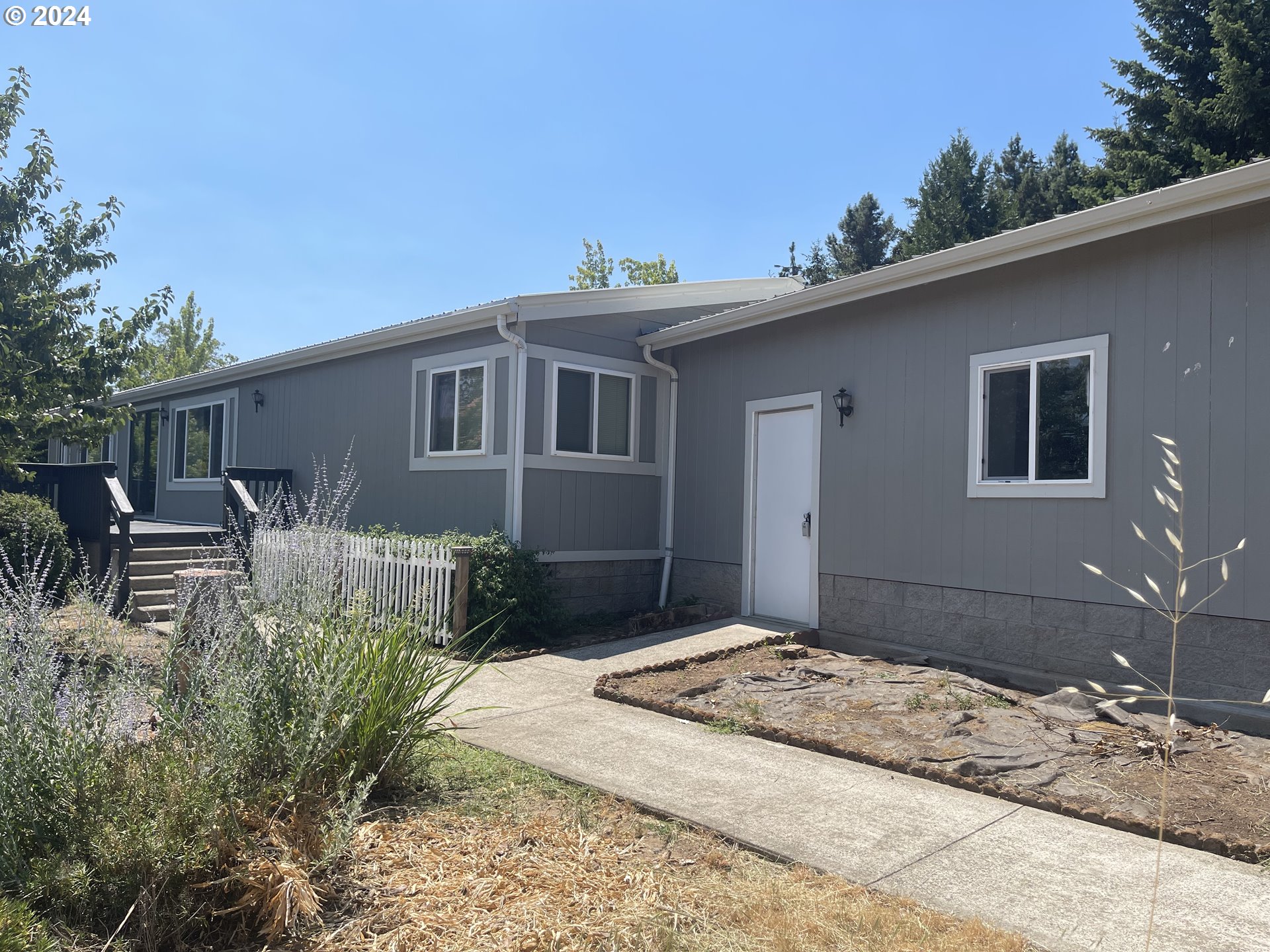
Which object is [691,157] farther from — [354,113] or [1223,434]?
[1223,434]

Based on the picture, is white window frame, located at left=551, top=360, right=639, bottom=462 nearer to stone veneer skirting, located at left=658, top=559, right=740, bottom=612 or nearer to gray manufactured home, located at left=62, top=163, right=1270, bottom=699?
gray manufactured home, located at left=62, top=163, right=1270, bottom=699

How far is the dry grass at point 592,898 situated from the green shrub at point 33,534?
7693 mm

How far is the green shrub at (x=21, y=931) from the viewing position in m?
2.40

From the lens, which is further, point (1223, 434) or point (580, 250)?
point (580, 250)

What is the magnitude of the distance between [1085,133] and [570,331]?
45.6 ft

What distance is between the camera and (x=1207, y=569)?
5891 mm

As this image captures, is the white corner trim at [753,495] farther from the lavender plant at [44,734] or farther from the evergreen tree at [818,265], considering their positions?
the evergreen tree at [818,265]

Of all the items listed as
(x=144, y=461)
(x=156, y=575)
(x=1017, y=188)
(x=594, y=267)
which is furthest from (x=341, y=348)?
(x=594, y=267)

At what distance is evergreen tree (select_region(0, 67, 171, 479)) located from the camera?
952cm

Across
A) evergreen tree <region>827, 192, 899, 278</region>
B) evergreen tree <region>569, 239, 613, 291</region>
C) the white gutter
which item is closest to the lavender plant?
the white gutter

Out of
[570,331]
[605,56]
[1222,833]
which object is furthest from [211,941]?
[605,56]

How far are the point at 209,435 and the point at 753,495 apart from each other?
11.3 m

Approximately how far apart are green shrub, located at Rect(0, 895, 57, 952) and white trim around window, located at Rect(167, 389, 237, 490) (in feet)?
44.7

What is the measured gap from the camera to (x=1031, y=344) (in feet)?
23.0
